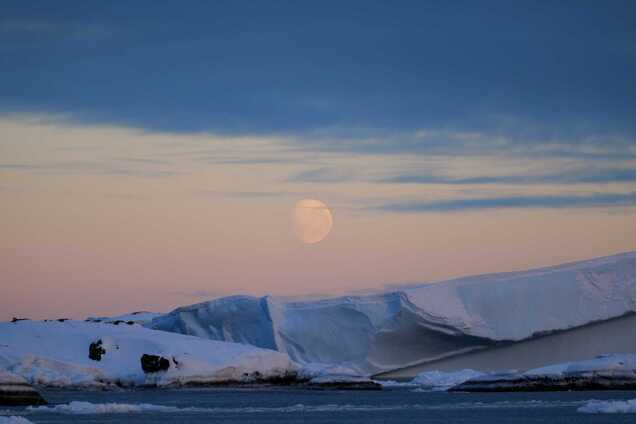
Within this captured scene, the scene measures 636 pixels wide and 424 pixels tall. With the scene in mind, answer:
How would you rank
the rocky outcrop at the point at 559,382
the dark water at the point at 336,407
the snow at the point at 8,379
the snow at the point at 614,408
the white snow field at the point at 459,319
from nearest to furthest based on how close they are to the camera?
the dark water at the point at 336,407, the snow at the point at 614,408, the snow at the point at 8,379, the rocky outcrop at the point at 559,382, the white snow field at the point at 459,319

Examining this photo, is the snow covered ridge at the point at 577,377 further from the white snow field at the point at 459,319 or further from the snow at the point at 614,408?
the snow at the point at 614,408

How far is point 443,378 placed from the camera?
38.0 m

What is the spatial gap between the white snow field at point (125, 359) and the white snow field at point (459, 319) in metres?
3.18

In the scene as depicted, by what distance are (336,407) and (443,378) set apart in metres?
11.7

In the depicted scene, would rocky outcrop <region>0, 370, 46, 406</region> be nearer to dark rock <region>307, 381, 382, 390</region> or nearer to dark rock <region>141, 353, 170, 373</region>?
dark rock <region>141, 353, 170, 373</region>

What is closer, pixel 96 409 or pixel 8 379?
pixel 8 379

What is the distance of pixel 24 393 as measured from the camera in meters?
25.4

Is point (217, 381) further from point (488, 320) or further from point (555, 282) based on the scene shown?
point (555, 282)

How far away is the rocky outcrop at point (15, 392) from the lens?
24.7m

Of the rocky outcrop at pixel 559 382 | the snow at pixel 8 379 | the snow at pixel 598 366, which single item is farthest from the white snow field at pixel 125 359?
the snow at pixel 8 379

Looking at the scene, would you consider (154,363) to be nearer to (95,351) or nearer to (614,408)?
(95,351)

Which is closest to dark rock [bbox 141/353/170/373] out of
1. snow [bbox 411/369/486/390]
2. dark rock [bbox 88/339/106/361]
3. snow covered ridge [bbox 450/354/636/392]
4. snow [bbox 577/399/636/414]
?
dark rock [bbox 88/339/106/361]

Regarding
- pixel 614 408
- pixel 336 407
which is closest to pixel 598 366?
pixel 614 408

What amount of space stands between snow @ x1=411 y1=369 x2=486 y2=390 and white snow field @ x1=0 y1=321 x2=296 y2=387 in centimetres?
448
